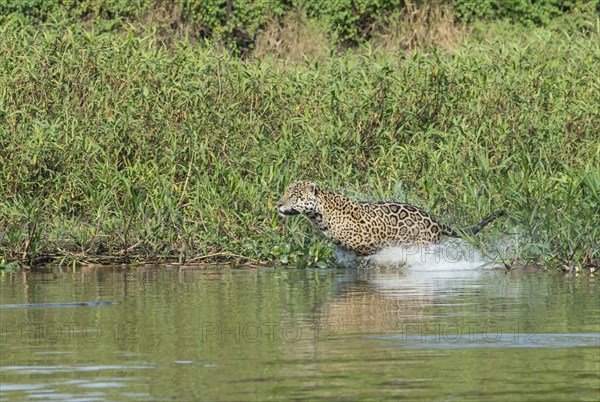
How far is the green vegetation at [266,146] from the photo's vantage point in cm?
1371

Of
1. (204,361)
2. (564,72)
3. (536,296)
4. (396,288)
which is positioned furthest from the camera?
(564,72)

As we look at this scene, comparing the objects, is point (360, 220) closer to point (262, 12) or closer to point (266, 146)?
point (266, 146)

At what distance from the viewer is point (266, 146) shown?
1573 cm

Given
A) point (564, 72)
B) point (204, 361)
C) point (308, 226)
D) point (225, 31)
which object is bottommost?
point (204, 361)

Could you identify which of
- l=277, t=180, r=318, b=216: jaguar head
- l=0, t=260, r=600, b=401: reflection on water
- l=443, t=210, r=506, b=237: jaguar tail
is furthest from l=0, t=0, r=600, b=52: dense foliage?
l=0, t=260, r=600, b=401: reflection on water

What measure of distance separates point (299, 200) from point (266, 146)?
2.44 meters

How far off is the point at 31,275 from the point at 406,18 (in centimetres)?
1147

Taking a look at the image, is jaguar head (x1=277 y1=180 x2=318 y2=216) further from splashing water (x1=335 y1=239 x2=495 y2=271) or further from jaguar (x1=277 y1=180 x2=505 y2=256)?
splashing water (x1=335 y1=239 x2=495 y2=271)

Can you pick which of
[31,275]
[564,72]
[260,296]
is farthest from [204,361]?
[564,72]

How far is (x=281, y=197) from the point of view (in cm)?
1382

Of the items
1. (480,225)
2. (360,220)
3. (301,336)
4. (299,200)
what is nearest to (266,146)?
(299,200)

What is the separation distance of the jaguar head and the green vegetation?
0.37 metres

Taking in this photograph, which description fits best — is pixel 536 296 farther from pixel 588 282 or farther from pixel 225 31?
pixel 225 31

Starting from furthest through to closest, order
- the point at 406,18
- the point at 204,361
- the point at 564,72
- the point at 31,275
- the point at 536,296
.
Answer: the point at 406,18
the point at 564,72
the point at 31,275
the point at 536,296
the point at 204,361
